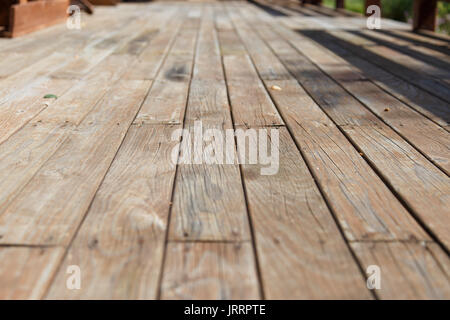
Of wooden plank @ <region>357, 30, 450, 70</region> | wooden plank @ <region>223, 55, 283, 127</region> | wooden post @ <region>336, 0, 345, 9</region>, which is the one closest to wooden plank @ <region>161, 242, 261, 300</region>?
wooden plank @ <region>223, 55, 283, 127</region>

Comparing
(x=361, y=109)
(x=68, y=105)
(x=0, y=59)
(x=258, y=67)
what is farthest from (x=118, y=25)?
(x=361, y=109)

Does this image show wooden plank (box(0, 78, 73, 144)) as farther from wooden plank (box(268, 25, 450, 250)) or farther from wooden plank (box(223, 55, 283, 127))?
wooden plank (box(268, 25, 450, 250))

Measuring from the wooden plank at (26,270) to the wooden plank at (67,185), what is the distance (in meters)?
0.04

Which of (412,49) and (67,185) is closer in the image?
(67,185)

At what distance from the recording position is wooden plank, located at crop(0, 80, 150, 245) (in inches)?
40.8

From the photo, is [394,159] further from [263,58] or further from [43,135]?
[263,58]

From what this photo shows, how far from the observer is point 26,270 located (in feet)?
2.94

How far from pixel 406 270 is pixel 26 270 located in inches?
25.8

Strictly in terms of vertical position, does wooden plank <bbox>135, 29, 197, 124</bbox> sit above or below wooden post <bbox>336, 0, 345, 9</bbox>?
below

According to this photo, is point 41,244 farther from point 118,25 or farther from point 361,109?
point 118,25

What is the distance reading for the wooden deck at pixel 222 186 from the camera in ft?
2.92

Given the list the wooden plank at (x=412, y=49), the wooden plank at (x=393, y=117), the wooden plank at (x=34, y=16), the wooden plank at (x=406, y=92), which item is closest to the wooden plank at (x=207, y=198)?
the wooden plank at (x=393, y=117)

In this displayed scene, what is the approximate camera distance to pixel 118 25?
4832mm

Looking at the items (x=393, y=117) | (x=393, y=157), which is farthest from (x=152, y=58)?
(x=393, y=157)
